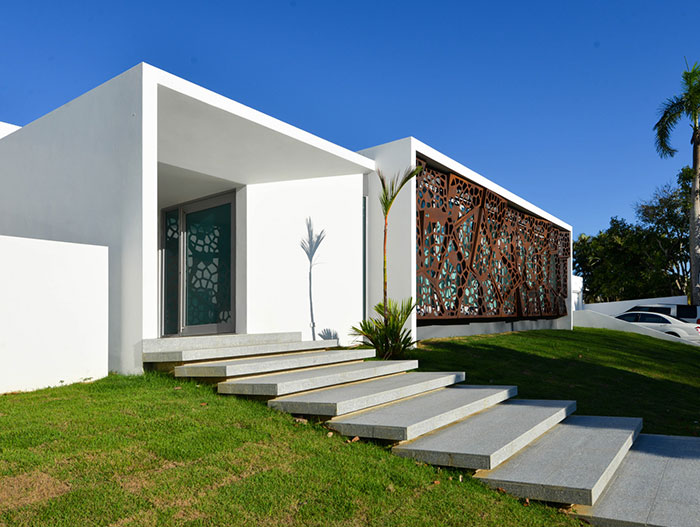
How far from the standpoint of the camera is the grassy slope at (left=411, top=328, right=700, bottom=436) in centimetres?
768

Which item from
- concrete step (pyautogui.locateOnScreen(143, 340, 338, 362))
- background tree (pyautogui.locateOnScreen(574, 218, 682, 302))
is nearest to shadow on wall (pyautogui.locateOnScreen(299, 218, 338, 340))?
concrete step (pyautogui.locateOnScreen(143, 340, 338, 362))

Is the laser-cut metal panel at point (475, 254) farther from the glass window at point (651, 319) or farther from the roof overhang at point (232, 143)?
the glass window at point (651, 319)

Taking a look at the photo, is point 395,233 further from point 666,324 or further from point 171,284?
point 666,324

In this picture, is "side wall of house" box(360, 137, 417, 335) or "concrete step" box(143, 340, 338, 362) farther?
"side wall of house" box(360, 137, 417, 335)

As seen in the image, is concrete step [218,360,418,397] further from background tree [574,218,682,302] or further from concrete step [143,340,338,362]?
background tree [574,218,682,302]

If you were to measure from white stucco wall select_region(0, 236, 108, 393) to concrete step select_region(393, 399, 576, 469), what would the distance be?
3.68 meters

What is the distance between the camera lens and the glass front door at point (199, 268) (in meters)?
9.80

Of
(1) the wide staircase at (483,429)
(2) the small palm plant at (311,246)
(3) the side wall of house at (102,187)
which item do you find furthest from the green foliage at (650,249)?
(3) the side wall of house at (102,187)

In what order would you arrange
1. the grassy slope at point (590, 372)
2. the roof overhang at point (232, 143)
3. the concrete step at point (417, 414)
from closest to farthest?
1. the concrete step at point (417, 414)
2. the roof overhang at point (232, 143)
3. the grassy slope at point (590, 372)

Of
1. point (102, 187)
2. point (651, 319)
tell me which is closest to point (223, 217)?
point (102, 187)

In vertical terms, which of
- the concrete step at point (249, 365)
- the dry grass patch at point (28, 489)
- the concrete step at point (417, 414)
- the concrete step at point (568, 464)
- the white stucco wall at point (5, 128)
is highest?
the white stucco wall at point (5, 128)

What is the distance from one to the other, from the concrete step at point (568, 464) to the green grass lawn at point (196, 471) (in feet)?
0.40

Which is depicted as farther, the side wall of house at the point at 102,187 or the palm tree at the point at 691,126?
the palm tree at the point at 691,126

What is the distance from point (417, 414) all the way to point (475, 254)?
8992mm
